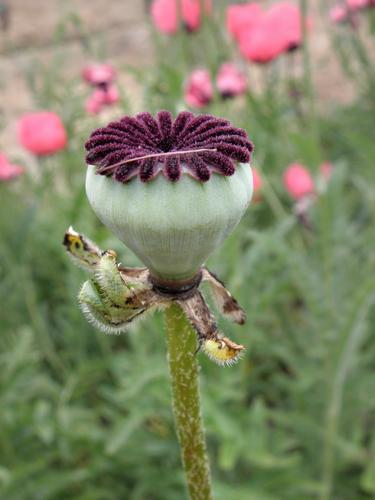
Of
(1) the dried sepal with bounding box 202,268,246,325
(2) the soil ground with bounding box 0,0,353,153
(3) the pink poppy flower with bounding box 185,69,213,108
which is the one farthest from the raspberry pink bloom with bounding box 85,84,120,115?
(2) the soil ground with bounding box 0,0,353,153

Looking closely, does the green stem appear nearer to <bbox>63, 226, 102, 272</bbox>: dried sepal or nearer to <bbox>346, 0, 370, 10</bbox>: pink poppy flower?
<bbox>63, 226, 102, 272</bbox>: dried sepal

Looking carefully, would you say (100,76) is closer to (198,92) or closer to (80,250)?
(198,92)


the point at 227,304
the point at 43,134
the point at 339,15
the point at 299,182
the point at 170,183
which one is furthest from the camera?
the point at 339,15

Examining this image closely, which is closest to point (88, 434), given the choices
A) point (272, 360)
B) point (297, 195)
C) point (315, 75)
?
point (272, 360)

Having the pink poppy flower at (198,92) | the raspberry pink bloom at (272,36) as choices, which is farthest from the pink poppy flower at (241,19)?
the pink poppy flower at (198,92)

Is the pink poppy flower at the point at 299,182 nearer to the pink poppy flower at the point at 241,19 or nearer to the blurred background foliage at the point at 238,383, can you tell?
the blurred background foliage at the point at 238,383

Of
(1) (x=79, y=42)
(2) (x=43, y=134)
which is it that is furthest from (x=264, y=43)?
(1) (x=79, y=42)

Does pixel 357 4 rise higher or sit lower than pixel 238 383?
higher

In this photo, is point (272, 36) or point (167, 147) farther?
point (272, 36)
